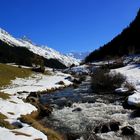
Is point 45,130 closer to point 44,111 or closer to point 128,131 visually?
point 128,131

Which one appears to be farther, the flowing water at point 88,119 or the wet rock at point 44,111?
the wet rock at point 44,111

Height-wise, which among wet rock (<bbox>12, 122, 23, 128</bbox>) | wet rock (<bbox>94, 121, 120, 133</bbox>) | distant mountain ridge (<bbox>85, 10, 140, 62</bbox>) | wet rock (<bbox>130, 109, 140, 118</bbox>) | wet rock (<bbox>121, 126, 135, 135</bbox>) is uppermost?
distant mountain ridge (<bbox>85, 10, 140, 62</bbox>)

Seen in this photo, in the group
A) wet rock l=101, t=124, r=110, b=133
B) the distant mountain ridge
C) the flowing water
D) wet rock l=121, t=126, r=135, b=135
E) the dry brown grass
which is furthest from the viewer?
the distant mountain ridge

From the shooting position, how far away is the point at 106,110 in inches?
1382

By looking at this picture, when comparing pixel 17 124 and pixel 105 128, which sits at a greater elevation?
pixel 17 124

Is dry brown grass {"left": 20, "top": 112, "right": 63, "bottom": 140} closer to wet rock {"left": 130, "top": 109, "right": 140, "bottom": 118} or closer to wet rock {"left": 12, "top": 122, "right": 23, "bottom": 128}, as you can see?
wet rock {"left": 12, "top": 122, "right": 23, "bottom": 128}

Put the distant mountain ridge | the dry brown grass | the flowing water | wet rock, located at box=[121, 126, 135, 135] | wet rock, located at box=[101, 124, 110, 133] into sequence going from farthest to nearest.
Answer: the distant mountain ridge < wet rock, located at box=[101, 124, 110, 133] < the flowing water < wet rock, located at box=[121, 126, 135, 135] < the dry brown grass

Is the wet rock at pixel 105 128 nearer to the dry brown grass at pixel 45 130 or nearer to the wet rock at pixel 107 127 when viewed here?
the wet rock at pixel 107 127

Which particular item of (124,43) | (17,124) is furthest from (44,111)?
(124,43)

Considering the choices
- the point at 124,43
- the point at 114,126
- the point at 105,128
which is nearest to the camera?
the point at 105,128

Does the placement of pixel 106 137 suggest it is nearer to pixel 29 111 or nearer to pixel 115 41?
pixel 29 111

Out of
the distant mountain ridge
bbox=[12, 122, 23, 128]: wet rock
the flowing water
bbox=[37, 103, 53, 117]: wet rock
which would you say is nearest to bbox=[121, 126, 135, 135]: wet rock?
the flowing water

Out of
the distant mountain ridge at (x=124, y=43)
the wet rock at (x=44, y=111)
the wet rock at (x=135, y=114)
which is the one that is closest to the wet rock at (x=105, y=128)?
the wet rock at (x=135, y=114)

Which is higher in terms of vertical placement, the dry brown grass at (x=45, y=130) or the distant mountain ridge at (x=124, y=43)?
the distant mountain ridge at (x=124, y=43)
